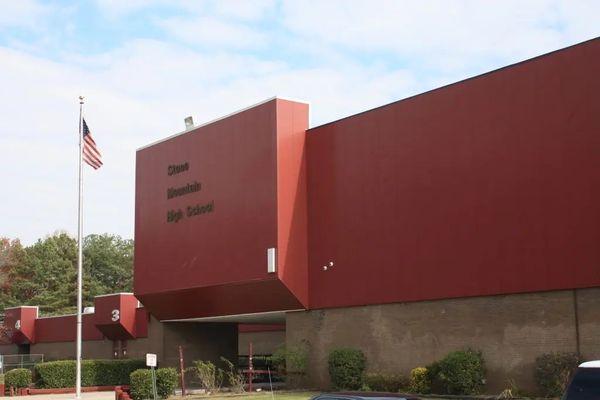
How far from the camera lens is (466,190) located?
28891mm

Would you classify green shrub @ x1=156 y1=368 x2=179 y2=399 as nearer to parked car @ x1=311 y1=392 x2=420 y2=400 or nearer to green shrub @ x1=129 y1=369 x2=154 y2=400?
green shrub @ x1=129 y1=369 x2=154 y2=400

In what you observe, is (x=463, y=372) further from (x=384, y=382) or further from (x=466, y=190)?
(x=466, y=190)

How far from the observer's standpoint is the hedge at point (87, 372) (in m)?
45.2

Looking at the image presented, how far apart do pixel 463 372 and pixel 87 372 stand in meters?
26.0

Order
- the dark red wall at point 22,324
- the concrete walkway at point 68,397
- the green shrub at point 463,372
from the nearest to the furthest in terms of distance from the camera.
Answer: the green shrub at point 463,372 → the concrete walkway at point 68,397 → the dark red wall at point 22,324

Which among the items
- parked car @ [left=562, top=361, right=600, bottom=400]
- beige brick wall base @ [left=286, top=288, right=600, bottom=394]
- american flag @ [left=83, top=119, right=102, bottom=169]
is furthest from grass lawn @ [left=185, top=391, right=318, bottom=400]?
parked car @ [left=562, top=361, right=600, bottom=400]

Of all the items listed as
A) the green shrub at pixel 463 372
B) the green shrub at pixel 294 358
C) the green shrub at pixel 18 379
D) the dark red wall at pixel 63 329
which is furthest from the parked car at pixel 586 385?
the dark red wall at pixel 63 329

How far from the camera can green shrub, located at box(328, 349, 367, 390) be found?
31.6 m

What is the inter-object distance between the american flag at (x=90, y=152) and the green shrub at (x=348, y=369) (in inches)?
539

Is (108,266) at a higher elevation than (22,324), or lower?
higher

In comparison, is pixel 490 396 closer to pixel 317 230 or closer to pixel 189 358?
pixel 317 230

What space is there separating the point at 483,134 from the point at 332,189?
773 centimetres

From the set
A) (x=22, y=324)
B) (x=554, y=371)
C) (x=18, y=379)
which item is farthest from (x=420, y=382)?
(x=22, y=324)

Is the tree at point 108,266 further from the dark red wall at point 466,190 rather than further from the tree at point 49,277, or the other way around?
the dark red wall at point 466,190
